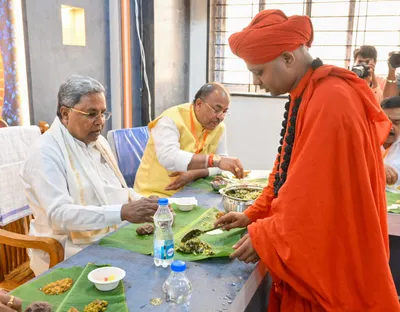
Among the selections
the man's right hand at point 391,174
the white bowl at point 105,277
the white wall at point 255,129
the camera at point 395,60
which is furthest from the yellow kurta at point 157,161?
the white wall at point 255,129

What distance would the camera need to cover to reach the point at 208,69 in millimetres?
5188

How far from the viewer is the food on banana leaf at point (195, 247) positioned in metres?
1.49

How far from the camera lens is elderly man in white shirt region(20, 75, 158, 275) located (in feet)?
5.55

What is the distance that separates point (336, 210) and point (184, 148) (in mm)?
1766

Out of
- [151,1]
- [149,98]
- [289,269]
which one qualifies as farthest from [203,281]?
[151,1]

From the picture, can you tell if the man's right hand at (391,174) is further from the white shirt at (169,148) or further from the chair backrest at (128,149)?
the chair backrest at (128,149)

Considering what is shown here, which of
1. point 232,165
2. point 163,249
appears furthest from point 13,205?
point 232,165

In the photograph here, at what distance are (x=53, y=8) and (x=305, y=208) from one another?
273cm

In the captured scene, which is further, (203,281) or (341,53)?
(341,53)

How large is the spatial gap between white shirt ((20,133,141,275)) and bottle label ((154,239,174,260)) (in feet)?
1.23

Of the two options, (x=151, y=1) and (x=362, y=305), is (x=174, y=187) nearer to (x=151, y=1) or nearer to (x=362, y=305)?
(x=362, y=305)

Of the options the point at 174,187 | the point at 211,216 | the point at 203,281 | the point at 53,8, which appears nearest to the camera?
the point at 203,281

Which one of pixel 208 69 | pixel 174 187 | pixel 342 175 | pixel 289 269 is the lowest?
pixel 174 187

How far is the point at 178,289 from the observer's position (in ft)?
3.87
